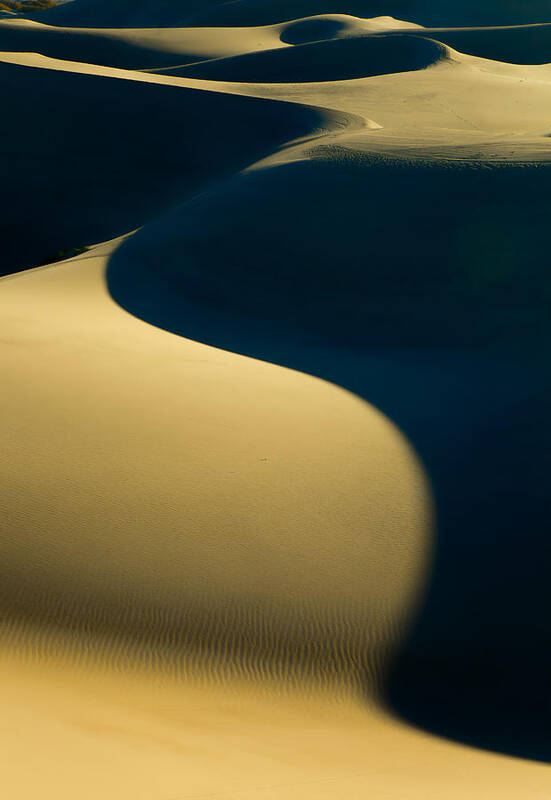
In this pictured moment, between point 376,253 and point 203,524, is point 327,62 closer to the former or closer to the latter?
point 376,253

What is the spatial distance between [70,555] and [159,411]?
1735 millimetres

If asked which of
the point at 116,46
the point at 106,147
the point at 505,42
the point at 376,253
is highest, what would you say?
the point at 116,46

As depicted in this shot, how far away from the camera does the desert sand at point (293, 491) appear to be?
382 centimetres

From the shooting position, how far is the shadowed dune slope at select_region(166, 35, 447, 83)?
97.3 feet

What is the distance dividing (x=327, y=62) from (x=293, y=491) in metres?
28.4

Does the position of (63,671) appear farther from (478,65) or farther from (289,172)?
(478,65)

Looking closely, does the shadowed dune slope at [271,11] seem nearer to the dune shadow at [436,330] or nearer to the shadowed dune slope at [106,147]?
the shadowed dune slope at [106,147]

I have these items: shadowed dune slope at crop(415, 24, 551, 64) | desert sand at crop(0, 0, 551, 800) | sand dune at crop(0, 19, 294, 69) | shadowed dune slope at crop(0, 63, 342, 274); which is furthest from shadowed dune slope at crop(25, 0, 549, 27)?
desert sand at crop(0, 0, 551, 800)

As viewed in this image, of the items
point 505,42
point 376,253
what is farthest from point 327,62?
point 376,253

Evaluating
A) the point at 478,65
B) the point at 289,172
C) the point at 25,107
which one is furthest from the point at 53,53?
the point at 289,172

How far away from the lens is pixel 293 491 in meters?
5.47

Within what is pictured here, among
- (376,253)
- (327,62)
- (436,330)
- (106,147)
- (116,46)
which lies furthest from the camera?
(116,46)

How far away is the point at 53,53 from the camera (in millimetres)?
36062

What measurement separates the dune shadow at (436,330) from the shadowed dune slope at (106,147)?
203 inches
